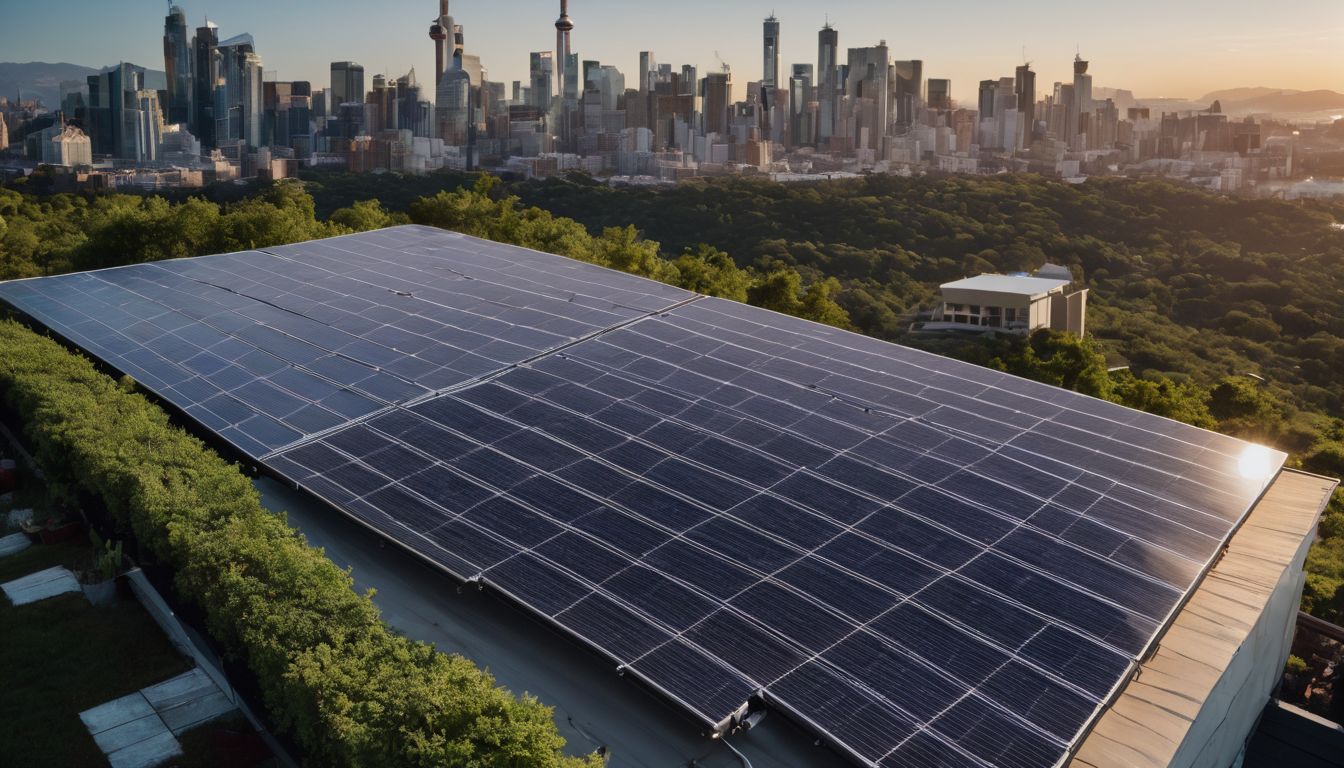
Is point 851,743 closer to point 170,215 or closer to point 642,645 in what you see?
point 642,645

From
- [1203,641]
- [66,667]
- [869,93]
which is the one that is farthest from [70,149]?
[869,93]

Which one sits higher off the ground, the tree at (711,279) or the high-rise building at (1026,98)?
the high-rise building at (1026,98)

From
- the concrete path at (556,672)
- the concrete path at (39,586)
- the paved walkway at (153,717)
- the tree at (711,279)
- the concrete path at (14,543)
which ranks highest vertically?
the tree at (711,279)

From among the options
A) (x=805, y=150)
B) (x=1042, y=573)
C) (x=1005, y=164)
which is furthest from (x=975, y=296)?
(x=805, y=150)

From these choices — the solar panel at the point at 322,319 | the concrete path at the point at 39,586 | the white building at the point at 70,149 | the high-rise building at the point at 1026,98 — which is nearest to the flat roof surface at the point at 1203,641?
the solar panel at the point at 322,319

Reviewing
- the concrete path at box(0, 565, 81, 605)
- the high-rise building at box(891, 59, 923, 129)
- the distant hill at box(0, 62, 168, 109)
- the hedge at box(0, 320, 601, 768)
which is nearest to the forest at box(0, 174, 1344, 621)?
the hedge at box(0, 320, 601, 768)

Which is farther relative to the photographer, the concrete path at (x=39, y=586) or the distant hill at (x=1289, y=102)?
the distant hill at (x=1289, y=102)

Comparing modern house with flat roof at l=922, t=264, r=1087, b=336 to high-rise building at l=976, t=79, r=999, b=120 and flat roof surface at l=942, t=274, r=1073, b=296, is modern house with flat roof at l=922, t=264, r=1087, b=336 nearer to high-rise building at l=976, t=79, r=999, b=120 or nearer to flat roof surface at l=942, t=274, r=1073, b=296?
flat roof surface at l=942, t=274, r=1073, b=296

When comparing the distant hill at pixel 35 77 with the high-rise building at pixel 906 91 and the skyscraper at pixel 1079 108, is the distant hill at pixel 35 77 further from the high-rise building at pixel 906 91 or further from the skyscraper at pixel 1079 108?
the skyscraper at pixel 1079 108
